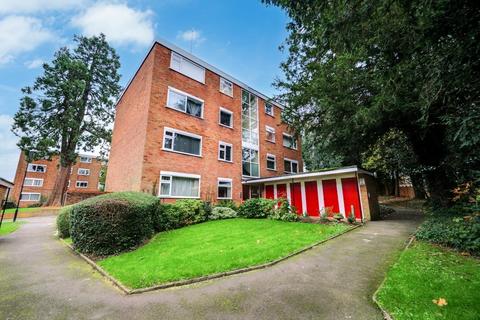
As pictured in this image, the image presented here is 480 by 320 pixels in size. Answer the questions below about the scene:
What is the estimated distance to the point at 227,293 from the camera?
425 centimetres

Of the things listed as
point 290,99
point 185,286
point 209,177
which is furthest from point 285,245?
point 290,99

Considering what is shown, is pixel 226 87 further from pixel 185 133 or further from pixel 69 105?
pixel 69 105

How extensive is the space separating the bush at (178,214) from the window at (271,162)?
9.86 m

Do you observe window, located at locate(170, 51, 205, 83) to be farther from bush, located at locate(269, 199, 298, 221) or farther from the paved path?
the paved path

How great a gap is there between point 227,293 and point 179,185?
1075 cm

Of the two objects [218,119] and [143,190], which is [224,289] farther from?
[218,119]

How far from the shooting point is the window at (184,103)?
15.0m

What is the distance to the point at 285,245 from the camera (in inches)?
291

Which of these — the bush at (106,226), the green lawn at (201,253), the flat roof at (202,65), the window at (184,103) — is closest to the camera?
the green lawn at (201,253)

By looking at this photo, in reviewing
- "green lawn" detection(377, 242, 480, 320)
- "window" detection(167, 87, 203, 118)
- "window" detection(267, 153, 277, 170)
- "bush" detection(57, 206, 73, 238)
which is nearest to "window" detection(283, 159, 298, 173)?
"window" detection(267, 153, 277, 170)

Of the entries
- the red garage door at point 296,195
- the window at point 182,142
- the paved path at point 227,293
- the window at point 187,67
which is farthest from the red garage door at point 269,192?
the paved path at point 227,293

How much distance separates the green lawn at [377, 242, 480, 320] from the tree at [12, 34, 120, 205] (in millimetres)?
30275

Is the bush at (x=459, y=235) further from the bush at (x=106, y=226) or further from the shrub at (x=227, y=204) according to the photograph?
the shrub at (x=227, y=204)

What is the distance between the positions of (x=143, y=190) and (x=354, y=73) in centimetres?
1298
